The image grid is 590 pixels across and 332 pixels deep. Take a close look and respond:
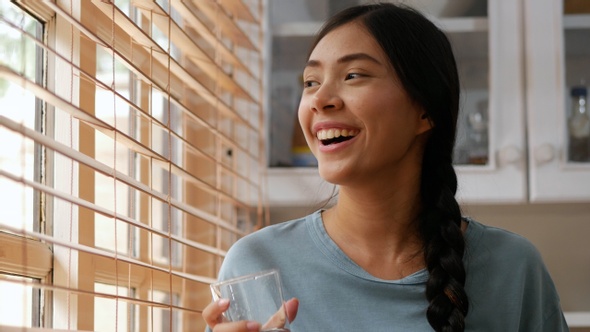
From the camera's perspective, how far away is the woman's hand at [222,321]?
0.99 metres

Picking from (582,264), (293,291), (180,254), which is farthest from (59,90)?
(582,264)

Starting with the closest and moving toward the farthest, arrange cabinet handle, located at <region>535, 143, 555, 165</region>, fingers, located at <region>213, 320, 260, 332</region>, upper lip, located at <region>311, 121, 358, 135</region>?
fingers, located at <region>213, 320, 260, 332</region> → upper lip, located at <region>311, 121, 358, 135</region> → cabinet handle, located at <region>535, 143, 555, 165</region>

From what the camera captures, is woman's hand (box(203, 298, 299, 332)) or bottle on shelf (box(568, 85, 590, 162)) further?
bottle on shelf (box(568, 85, 590, 162))

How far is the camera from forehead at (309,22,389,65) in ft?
4.55

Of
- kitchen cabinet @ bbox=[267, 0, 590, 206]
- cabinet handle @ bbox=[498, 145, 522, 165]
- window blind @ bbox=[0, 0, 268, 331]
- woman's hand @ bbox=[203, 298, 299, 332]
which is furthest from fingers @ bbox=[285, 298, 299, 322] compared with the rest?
cabinet handle @ bbox=[498, 145, 522, 165]

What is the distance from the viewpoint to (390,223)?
4.75ft

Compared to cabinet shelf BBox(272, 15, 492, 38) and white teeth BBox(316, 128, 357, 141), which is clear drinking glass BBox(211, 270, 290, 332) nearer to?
white teeth BBox(316, 128, 357, 141)

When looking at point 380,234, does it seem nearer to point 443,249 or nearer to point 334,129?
point 443,249

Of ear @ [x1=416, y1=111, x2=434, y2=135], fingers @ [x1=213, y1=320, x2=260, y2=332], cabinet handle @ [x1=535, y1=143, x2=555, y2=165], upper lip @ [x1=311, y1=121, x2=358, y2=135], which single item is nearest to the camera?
fingers @ [x1=213, y1=320, x2=260, y2=332]

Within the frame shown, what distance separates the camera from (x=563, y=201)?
2072 millimetres

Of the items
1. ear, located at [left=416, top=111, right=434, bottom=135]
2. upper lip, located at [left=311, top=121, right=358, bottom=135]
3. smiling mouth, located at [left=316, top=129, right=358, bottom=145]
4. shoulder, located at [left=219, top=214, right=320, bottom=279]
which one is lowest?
shoulder, located at [left=219, top=214, right=320, bottom=279]

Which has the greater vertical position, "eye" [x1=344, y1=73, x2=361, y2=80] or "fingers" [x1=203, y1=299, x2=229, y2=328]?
"eye" [x1=344, y1=73, x2=361, y2=80]

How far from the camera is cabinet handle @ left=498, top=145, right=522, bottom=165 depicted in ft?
6.72

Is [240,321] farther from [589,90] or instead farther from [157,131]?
[589,90]
